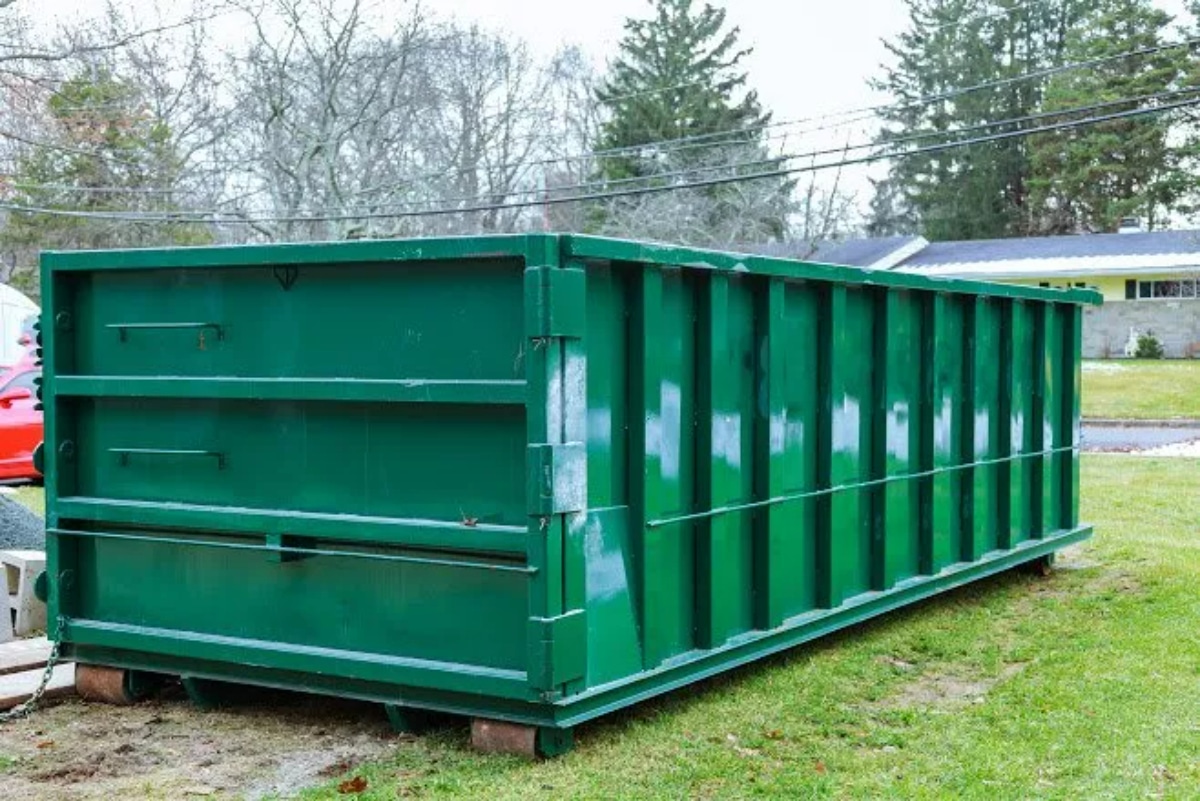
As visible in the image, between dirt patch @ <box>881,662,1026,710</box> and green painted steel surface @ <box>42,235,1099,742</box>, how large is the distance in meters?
0.53

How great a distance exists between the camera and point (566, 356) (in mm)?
5227

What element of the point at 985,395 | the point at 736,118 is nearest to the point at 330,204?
the point at 736,118

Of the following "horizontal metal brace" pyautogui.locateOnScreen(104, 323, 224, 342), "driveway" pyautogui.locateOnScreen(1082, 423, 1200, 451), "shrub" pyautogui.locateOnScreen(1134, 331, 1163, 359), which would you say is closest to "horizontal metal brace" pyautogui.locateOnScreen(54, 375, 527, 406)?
"horizontal metal brace" pyautogui.locateOnScreen(104, 323, 224, 342)

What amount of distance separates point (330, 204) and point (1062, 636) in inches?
1180

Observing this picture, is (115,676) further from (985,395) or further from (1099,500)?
(1099,500)

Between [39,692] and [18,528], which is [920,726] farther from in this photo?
[18,528]

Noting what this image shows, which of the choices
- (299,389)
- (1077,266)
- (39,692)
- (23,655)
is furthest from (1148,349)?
(39,692)

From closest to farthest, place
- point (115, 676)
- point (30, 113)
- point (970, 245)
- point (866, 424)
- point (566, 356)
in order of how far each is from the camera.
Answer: point (566, 356) → point (115, 676) → point (866, 424) → point (30, 113) → point (970, 245)

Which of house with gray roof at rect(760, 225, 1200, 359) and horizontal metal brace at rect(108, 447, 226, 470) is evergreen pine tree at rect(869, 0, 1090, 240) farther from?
horizontal metal brace at rect(108, 447, 226, 470)

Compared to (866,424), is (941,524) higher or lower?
lower

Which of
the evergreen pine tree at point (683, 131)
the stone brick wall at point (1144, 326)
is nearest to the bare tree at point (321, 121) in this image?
the evergreen pine tree at point (683, 131)

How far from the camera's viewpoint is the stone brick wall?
1734 inches

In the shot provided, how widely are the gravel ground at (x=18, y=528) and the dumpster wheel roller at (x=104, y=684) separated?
2.91m

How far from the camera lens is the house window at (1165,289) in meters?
45.2
